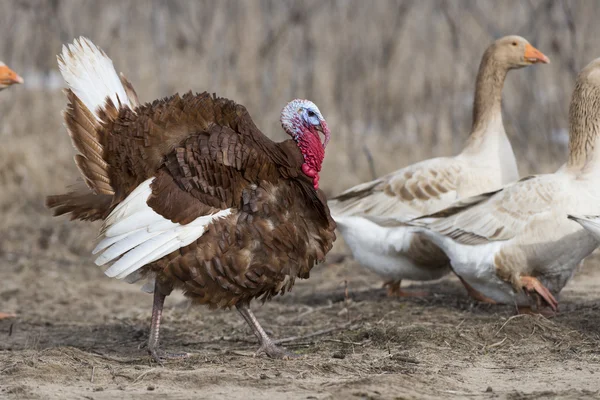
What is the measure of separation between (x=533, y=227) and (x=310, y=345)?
72.8 inches

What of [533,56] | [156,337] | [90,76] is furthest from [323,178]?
[156,337]

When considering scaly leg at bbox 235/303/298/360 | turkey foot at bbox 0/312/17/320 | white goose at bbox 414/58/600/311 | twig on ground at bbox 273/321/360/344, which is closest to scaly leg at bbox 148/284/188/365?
scaly leg at bbox 235/303/298/360

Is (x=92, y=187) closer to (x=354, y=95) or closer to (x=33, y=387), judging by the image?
(x=33, y=387)

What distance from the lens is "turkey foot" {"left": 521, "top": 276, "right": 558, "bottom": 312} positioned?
6.16 m

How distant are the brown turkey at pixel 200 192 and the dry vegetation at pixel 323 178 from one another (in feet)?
1.74

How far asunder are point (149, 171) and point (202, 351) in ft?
4.14

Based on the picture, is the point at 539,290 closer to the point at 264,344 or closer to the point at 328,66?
the point at 264,344

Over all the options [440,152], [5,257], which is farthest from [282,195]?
[440,152]

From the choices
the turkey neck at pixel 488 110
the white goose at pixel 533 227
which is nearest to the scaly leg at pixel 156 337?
the white goose at pixel 533 227

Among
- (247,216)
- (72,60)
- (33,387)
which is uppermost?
(72,60)

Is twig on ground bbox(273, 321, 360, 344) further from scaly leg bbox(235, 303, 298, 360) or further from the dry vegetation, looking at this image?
scaly leg bbox(235, 303, 298, 360)

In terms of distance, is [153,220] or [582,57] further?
[582,57]

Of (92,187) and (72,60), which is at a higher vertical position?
(72,60)

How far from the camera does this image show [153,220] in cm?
489
